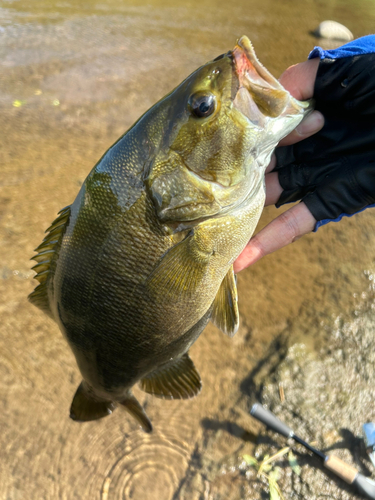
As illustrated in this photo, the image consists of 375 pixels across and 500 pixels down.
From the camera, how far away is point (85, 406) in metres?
2.27

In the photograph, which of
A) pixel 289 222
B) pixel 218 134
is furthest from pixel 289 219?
pixel 218 134

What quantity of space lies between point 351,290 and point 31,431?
2.88 meters

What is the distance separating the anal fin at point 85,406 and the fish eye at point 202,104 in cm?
170

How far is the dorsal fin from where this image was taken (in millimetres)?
1837

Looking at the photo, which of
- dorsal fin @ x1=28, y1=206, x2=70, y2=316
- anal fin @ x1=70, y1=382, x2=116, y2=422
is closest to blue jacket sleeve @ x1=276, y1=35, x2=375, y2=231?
dorsal fin @ x1=28, y1=206, x2=70, y2=316

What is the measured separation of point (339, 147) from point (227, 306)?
4.32 feet

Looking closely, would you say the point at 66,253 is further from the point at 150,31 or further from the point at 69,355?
the point at 150,31

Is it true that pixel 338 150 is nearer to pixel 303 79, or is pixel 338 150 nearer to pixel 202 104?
pixel 303 79

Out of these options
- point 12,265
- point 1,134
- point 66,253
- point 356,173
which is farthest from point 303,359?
point 1,134

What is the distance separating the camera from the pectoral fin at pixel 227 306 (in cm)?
196

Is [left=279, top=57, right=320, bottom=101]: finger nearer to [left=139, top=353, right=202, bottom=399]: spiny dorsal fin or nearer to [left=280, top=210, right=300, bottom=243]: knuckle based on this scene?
[left=280, top=210, right=300, bottom=243]: knuckle

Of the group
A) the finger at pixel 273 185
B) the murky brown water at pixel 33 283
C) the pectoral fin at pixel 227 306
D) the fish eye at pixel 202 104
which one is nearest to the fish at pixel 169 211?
the fish eye at pixel 202 104

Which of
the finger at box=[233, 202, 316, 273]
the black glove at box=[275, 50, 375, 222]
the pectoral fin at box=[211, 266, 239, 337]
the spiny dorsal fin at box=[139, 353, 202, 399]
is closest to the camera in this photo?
the pectoral fin at box=[211, 266, 239, 337]

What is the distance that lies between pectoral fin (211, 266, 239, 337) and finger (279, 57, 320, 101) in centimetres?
117
